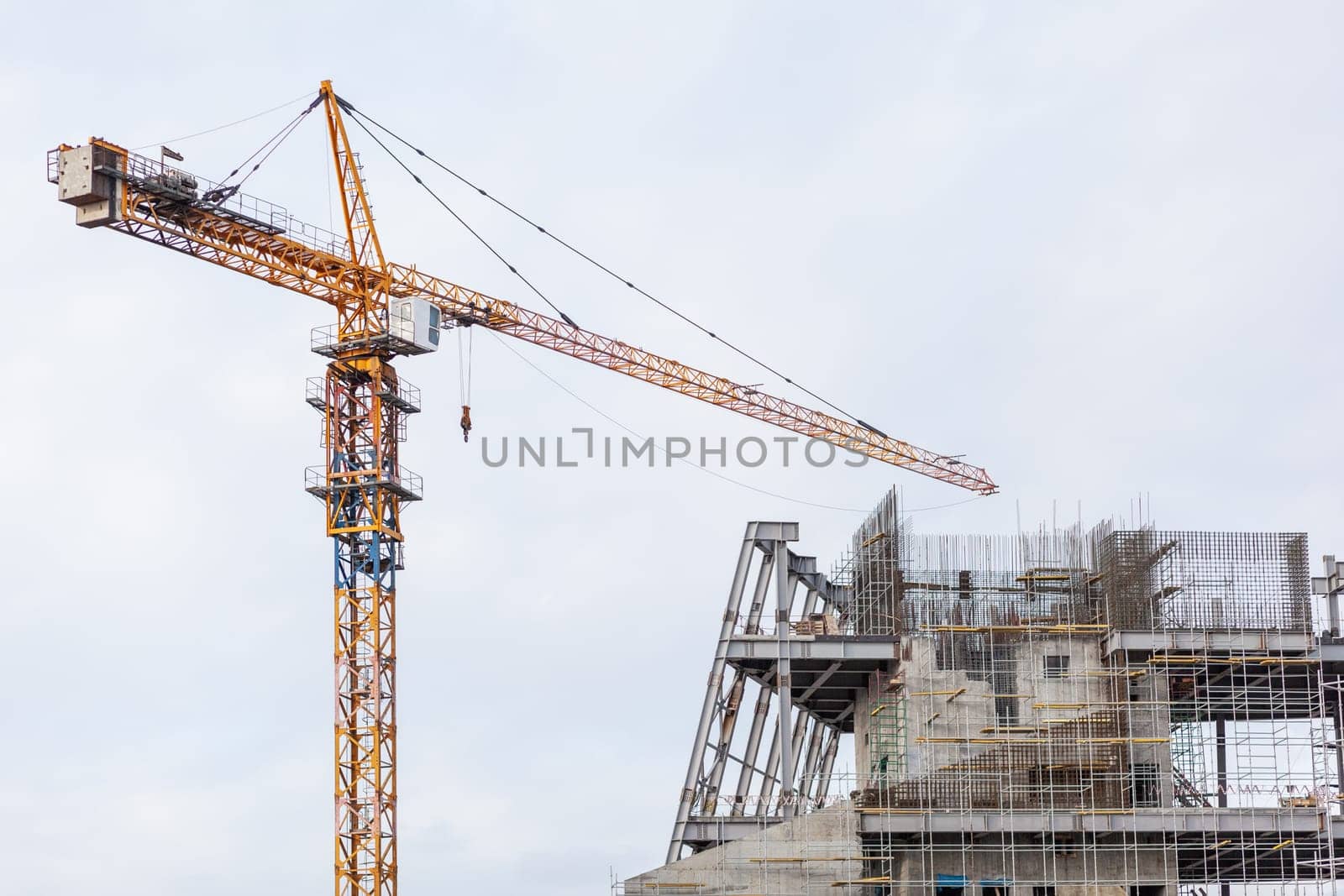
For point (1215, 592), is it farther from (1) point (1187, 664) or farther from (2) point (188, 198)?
(2) point (188, 198)

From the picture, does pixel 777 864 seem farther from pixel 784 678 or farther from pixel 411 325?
pixel 411 325

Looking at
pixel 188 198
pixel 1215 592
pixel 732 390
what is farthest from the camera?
pixel 732 390

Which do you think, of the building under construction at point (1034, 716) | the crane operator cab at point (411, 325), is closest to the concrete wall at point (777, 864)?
the building under construction at point (1034, 716)

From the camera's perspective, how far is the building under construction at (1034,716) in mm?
72062

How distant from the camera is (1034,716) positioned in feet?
247

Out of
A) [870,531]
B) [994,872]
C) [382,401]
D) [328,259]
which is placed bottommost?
[994,872]

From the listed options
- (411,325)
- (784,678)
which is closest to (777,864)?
(784,678)

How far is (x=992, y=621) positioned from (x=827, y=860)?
1111 centimetres

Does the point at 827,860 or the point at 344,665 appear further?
the point at 344,665

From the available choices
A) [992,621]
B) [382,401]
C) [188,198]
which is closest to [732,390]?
[382,401]

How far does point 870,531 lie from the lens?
267 ft

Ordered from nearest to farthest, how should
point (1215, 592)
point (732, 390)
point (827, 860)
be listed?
point (827, 860) < point (1215, 592) < point (732, 390)

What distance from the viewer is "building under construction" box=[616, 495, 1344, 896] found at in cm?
7206

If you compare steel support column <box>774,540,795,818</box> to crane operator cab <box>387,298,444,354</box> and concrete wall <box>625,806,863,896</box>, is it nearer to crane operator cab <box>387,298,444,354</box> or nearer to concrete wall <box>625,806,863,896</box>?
concrete wall <box>625,806,863,896</box>
